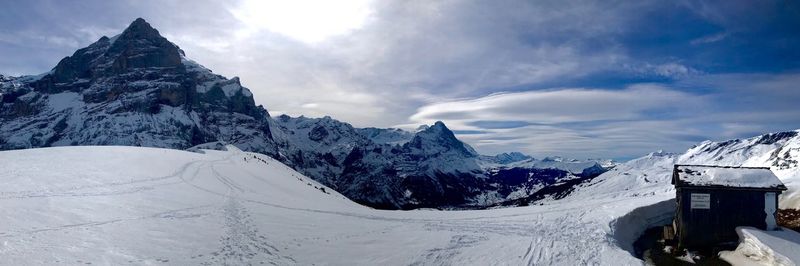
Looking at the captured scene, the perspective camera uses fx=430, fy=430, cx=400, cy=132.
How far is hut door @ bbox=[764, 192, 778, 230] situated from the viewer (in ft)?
74.7

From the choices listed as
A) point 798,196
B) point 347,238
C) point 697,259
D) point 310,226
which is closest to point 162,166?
point 310,226

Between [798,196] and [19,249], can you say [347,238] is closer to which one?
[19,249]

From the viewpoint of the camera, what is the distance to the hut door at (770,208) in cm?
2277

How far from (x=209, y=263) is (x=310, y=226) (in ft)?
27.9

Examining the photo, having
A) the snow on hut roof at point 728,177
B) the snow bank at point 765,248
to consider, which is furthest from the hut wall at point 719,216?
the snow bank at point 765,248

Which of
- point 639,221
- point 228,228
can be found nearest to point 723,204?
point 639,221

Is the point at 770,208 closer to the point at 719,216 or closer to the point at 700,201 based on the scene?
the point at 719,216

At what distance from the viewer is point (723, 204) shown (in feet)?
76.2

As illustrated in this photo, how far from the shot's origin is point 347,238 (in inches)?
795

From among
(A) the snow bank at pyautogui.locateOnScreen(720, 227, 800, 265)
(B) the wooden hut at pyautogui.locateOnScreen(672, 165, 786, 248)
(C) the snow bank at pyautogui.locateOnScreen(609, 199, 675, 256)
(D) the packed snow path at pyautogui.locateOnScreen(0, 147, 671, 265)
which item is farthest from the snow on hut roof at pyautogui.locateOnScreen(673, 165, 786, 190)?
Result: (D) the packed snow path at pyautogui.locateOnScreen(0, 147, 671, 265)

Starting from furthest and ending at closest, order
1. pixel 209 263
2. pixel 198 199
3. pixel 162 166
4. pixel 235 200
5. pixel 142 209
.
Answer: pixel 162 166
pixel 235 200
pixel 198 199
pixel 142 209
pixel 209 263

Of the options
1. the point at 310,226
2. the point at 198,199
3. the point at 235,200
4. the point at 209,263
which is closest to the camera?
the point at 209,263

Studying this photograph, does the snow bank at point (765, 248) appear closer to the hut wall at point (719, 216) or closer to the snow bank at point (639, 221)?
the hut wall at point (719, 216)

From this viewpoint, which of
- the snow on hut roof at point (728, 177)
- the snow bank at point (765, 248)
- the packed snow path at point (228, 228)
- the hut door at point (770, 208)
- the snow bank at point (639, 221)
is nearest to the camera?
the packed snow path at point (228, 228)
